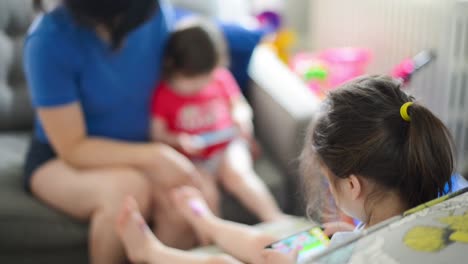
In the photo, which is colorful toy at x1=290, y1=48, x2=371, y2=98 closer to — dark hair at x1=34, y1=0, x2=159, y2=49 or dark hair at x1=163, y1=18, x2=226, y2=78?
dark hair at x1=163, y1=18, x2=226, y2=78

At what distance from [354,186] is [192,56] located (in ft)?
2.51

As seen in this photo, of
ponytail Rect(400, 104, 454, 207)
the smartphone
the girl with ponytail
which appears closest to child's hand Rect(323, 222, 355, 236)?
the smartphone

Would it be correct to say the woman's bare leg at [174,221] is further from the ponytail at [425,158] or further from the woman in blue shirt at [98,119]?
the ponytail at [425,158]

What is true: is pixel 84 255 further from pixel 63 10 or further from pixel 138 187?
pixel 63 10

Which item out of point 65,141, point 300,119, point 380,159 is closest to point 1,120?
point 65,141

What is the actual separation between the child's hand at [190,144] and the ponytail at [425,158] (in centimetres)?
81

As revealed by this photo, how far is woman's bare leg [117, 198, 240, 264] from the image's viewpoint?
146cm

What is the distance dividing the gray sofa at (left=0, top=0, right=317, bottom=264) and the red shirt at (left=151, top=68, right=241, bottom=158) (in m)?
0.15

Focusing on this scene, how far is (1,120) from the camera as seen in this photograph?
1.95 metres

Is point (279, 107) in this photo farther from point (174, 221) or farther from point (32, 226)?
point (32, 226)

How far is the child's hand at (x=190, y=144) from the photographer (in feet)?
5.64

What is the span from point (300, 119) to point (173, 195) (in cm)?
41

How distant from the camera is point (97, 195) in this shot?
1550 mm

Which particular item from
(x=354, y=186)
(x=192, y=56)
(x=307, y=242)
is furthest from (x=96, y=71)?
(x=354, y=186)
